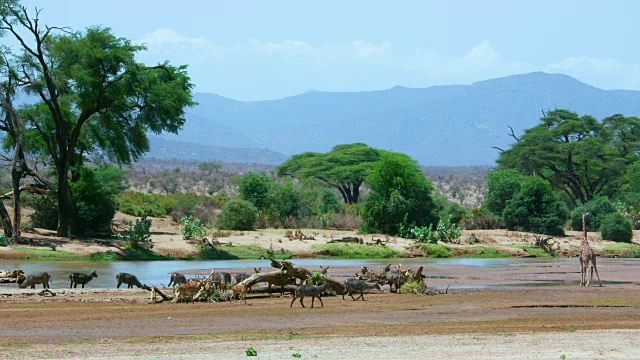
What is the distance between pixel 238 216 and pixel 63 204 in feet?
36.1

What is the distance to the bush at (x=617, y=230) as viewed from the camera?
56.6 metres

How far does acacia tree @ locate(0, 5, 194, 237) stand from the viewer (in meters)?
42.1

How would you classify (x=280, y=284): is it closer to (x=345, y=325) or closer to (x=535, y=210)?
(x=345, y=325)

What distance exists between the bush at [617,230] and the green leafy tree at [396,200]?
10557 millimetres

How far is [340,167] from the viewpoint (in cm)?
8719

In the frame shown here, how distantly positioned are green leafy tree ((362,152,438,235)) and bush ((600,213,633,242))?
10.6 meters

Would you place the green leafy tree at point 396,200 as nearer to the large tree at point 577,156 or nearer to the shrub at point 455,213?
the shrub at point 455,213

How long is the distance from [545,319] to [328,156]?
73.7 metres

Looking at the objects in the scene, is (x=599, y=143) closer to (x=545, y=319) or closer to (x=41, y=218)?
(x=41, y=218)

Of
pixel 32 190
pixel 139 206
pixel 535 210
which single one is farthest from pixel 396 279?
pixel 139 206

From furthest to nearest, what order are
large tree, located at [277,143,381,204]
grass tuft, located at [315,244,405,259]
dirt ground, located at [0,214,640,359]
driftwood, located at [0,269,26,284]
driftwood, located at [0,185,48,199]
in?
large tree, located at [277,143,381,204], grass tuft, located at [315,244,405,259], driftwood, located at [0,185,48,199], driftwood, located at [0,269,26,284], dirt ground, located at [0,214,640,359]

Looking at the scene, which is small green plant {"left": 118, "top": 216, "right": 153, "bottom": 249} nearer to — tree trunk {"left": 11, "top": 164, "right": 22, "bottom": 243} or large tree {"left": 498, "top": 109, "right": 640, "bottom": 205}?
tree trunk {"left": 11, "top": 164, "right": 22, "bottom": 243}

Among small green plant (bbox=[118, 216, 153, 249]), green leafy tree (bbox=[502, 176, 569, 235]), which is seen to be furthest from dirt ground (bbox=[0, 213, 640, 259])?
green leafy tree (bbox=[502, 176, 569, 235])

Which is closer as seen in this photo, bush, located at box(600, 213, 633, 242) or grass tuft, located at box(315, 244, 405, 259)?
grass tuft, located at box(315, 244, 405, 259)
